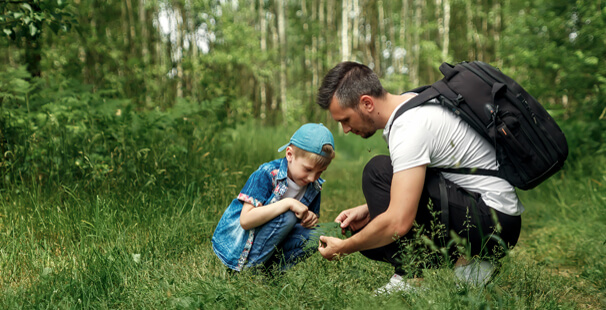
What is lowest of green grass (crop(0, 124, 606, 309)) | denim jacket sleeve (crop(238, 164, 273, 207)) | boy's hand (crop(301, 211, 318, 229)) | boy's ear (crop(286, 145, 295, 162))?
green grass (crop(0, 124, 606, 309))

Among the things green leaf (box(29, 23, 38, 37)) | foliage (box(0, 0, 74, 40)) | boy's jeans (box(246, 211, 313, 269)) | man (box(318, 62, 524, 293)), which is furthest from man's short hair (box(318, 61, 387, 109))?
green leaf (box(29, 23, 38, 37))

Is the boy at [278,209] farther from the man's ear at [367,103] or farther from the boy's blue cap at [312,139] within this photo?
the man's ear at [367,103]

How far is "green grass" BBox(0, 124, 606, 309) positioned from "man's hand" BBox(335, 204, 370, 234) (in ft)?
0.87

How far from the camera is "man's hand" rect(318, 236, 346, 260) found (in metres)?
2.50

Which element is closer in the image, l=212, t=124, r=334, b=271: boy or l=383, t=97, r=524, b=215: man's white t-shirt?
l=383, t=97, r=524, b=215: man's white t-shirt

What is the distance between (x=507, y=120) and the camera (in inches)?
92.0

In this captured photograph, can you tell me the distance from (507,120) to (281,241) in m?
1.47

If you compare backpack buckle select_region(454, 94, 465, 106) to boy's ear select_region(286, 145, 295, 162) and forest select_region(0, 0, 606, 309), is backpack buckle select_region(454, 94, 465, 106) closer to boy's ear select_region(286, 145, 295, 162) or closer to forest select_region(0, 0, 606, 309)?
forest select_region(0, 0, 606, 309)

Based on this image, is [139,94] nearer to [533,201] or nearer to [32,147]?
[32,147]

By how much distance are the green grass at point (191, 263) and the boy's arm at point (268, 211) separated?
Answer: 31 centimetres

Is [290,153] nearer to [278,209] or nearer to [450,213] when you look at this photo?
[278,209]

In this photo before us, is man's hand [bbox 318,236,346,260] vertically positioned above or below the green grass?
above

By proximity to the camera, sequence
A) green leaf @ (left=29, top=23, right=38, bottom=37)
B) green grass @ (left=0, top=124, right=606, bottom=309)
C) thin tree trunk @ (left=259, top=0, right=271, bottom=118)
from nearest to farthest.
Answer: green grass @ (left=0, top=124, right=606, bottom=309) → green leaf @ (left=29, top=23, right=38, bottom=37) → thin tree trunk @ (left=259, top=0, right=271, bottom=118)

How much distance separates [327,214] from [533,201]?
2547 millimetres
